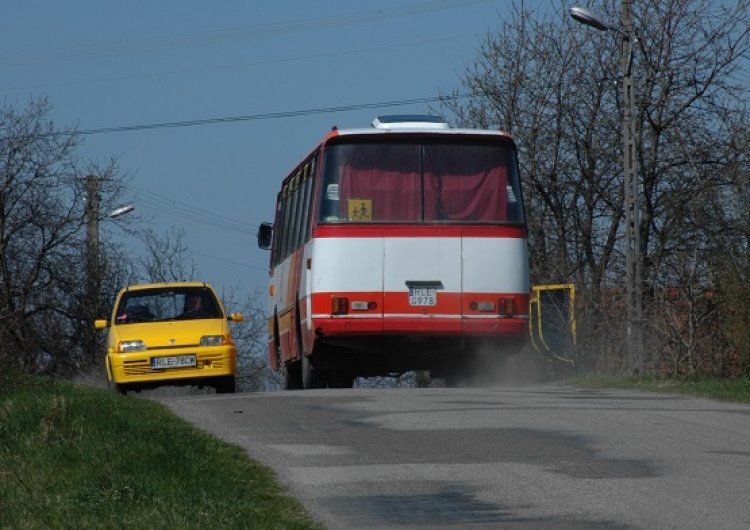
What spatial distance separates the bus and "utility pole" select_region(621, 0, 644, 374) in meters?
2.75

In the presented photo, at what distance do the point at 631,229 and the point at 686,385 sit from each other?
6848 mm

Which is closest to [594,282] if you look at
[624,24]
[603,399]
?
[624,24]

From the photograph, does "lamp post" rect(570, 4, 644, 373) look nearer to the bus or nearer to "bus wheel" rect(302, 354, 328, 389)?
the bus

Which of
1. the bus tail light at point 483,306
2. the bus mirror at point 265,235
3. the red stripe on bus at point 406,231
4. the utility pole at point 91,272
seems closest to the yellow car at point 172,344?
the red stripe on bus at point 406,231

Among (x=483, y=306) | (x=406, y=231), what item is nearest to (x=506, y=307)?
(x=483, y=306)

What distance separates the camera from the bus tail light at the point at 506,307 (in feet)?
71.0

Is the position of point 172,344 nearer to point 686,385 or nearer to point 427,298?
point 427,298

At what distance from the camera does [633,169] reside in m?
25.3

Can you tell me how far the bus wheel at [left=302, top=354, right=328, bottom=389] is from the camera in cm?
2317

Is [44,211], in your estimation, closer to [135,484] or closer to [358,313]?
[358,313]

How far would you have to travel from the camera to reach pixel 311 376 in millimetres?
23266

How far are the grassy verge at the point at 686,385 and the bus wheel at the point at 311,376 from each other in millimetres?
3500

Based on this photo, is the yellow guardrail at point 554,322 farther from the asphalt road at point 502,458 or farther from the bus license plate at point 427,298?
the asphalt road at point 502,458

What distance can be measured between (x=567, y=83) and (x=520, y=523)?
A: 30.2m
